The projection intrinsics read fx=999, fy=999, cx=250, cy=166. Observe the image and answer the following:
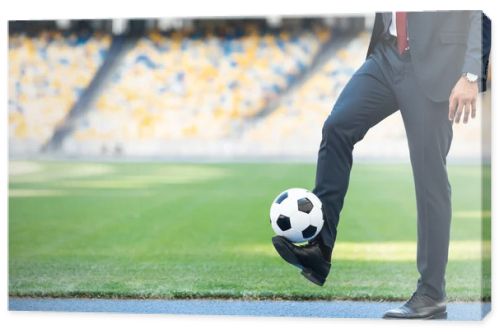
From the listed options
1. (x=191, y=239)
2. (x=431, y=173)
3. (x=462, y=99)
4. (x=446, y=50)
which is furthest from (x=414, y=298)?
(x=191, y=239)

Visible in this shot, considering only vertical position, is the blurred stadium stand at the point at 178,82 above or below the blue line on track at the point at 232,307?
above

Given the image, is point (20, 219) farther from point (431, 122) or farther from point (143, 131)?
point (431, 122)

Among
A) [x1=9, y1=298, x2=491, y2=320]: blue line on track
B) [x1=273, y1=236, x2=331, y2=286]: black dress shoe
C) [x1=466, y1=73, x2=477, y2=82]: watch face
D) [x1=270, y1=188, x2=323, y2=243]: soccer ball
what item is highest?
[x1=466, y1=73, x2=477, y2=82]: watch face

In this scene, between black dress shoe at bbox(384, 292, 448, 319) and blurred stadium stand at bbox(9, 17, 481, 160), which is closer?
black dress shoe at bbox(384, 292, 448, 319)

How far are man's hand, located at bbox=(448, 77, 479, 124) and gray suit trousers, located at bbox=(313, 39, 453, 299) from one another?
50 millimetres

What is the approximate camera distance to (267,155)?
8141 mm

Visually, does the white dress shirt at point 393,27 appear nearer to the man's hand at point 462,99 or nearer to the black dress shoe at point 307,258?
the man's hand at point 462,99

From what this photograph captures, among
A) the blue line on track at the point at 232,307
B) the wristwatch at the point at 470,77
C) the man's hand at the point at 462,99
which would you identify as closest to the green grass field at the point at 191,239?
the blue line on track at the point at 232,307

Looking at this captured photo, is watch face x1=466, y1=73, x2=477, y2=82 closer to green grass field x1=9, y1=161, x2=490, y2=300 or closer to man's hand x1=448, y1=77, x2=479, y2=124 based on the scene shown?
man's hand x1=448, y1=77, x2=479, y2=124

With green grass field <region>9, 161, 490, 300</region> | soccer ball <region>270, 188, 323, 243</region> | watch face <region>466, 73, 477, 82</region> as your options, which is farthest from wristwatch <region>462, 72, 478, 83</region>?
soccer ball <region>270, 188, 323, 243</region>

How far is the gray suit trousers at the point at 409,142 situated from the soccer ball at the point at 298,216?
90 millimetres

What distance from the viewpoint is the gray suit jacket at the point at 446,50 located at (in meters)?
6.26

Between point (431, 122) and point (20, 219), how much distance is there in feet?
11.4

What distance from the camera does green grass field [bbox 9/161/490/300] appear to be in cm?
696
